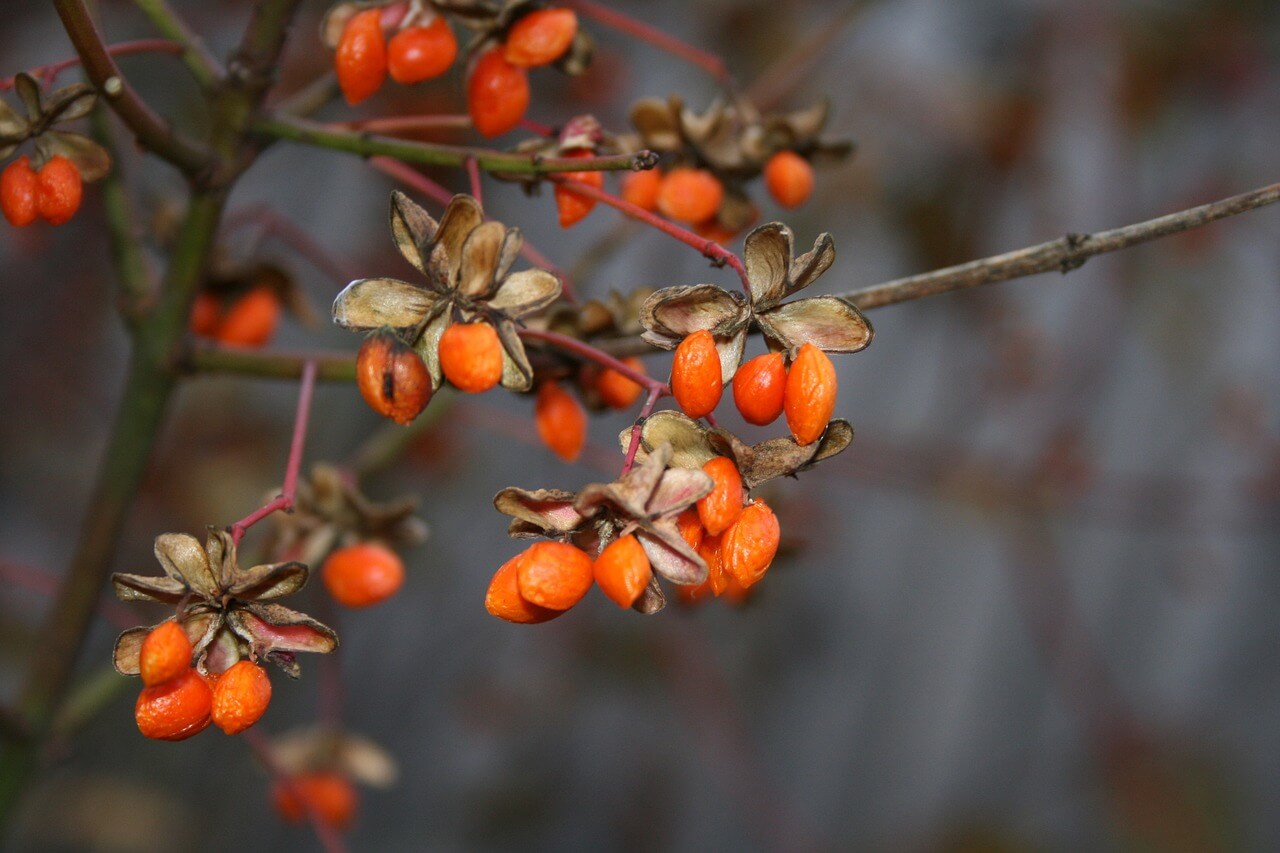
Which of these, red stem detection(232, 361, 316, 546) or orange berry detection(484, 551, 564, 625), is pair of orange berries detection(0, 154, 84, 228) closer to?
red stem detection(232, 361, 316, 546)

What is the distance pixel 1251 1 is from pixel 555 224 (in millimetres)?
1184

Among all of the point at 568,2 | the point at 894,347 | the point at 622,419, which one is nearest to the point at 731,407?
the point at 622,419

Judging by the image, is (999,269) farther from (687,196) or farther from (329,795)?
(329,795)

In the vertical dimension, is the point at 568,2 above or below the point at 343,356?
above

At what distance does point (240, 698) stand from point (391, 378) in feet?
0.41

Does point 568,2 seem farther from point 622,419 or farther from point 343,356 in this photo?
point 622,419

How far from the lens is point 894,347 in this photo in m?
1.98

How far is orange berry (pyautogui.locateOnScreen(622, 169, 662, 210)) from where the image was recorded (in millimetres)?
556

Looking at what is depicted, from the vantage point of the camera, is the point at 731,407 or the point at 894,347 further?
the point at 894,347

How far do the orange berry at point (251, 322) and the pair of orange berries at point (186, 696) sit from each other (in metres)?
0.35

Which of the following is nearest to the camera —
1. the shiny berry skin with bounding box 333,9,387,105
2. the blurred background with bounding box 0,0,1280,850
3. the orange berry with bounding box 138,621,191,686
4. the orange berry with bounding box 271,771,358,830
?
the orange berry with bounding box 138,621,191,686

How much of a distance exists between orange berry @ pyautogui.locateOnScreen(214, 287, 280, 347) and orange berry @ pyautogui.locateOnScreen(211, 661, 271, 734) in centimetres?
36

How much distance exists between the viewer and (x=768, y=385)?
415mm

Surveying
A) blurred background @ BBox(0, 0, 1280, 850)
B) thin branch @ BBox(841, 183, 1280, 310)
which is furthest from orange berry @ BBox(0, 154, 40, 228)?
blurred background @ BBox(0, 0, 1280, 850)
